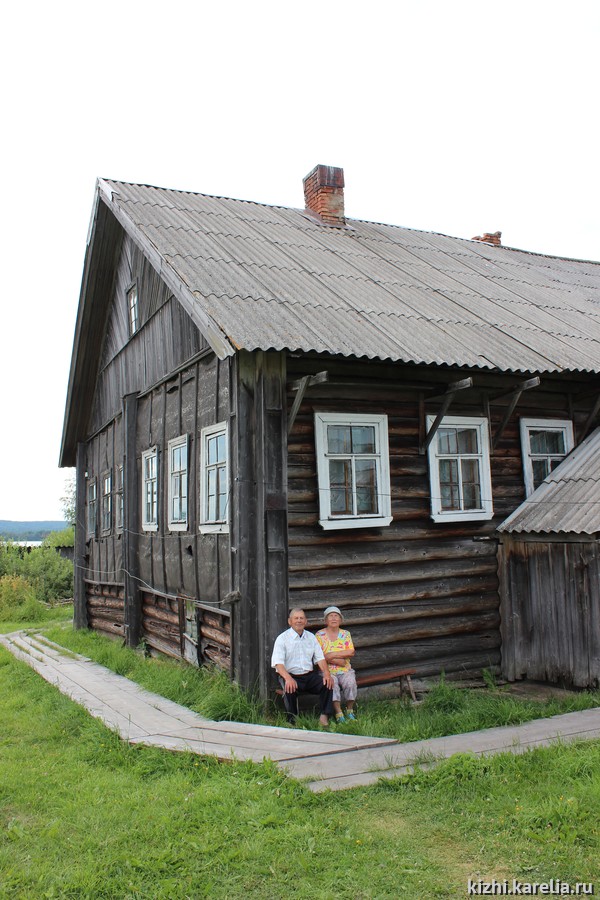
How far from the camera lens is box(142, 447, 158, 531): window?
1179 cm

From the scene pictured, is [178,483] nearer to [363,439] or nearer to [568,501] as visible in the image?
[363,439]

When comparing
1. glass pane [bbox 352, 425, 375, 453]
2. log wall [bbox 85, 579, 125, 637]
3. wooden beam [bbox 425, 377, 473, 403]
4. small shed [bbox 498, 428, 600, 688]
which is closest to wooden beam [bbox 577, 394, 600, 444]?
small shed [bbox 498, 428, 600, 688]

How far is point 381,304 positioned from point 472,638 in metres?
4.38

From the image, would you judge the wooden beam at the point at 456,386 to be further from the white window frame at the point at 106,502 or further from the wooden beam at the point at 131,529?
the white window frame at the point at 106,502

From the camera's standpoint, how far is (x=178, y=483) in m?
10.8

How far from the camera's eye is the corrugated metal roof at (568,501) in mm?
8656

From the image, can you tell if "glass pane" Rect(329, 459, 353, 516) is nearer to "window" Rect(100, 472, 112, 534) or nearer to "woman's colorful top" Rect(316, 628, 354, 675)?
"woman's colorful top" Rect(316, 628, 354, 675)

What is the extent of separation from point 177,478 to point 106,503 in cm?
526

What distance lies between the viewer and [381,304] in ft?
33.0

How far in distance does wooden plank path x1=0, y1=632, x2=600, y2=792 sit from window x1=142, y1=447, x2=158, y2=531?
143 inches

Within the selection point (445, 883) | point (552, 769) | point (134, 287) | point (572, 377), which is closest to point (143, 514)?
point (134, 287)

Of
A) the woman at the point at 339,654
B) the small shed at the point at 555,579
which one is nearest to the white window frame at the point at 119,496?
the woman at the point at 339,654

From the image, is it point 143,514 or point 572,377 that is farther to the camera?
point 143,514

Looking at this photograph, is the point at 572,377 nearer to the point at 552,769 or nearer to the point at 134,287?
the point at 552,769
